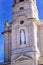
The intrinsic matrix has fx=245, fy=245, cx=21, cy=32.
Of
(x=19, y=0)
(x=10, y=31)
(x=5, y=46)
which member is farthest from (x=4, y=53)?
(x=19, y=0)

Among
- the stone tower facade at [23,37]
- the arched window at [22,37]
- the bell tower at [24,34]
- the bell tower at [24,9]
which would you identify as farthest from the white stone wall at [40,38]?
the arched window at [22,37]

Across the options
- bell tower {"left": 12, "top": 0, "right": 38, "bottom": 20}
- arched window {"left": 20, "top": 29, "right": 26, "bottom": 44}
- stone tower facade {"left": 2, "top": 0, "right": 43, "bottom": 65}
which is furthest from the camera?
bell tower {"left": 12, "top": 0, "right": 38, "bottom": 20}

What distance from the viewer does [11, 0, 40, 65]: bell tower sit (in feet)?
119

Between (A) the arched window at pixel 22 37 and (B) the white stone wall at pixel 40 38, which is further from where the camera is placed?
(B) the white stone wall at pixel 40 38

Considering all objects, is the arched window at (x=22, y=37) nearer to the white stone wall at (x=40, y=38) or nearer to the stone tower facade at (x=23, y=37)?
the stone tower facade at (x=23, y=37)

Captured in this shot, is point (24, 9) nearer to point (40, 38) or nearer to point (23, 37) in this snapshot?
point (23, 37)

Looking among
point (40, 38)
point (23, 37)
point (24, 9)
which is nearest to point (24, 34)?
point (23, 37)

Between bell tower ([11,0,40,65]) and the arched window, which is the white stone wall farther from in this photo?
the arched window

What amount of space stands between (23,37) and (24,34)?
499mm

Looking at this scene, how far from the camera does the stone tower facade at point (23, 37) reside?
1435 inches

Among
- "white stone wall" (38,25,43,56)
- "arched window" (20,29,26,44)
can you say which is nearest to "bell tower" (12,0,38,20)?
"white stone wall" (38,25,43,56)

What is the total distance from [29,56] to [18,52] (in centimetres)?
198

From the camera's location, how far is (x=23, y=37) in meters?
38.0

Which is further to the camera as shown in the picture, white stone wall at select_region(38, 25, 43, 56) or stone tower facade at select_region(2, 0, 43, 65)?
white stone wall at select_region(38, 25, 43, 56)
